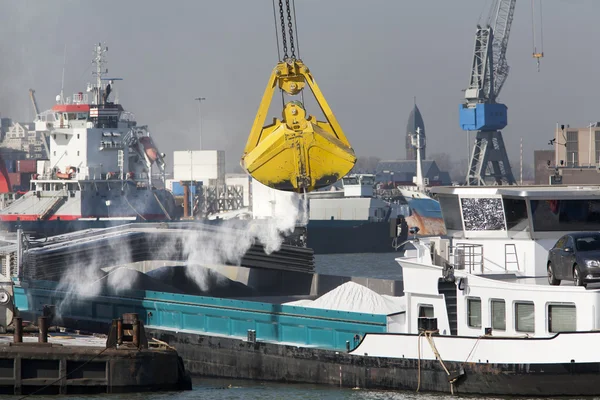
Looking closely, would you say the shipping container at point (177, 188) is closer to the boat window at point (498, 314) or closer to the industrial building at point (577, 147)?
the industrial building at point (577, 147)

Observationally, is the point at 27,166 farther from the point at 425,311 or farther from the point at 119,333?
the point at 425,311

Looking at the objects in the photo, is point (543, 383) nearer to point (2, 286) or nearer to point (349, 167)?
point (349, 167)

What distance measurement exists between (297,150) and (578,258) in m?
10.3

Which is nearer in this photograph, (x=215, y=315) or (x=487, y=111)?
(x=215, y=315)

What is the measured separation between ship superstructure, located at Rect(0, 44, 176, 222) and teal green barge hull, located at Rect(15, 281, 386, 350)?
6993cm

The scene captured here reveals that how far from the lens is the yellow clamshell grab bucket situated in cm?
3169

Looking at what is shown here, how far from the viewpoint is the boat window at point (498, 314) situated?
25531 mm

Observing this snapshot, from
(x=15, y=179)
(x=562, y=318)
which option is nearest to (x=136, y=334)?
(x=562, y=318)

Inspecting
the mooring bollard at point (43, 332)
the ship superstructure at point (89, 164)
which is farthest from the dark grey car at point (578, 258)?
the ship superstructure at point (89, 164)

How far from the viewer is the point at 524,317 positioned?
25.1 metres

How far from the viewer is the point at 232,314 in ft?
107

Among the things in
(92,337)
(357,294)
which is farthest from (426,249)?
(92,337)

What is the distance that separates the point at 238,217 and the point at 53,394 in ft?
307

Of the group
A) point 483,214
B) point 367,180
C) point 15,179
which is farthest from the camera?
point 15,179
